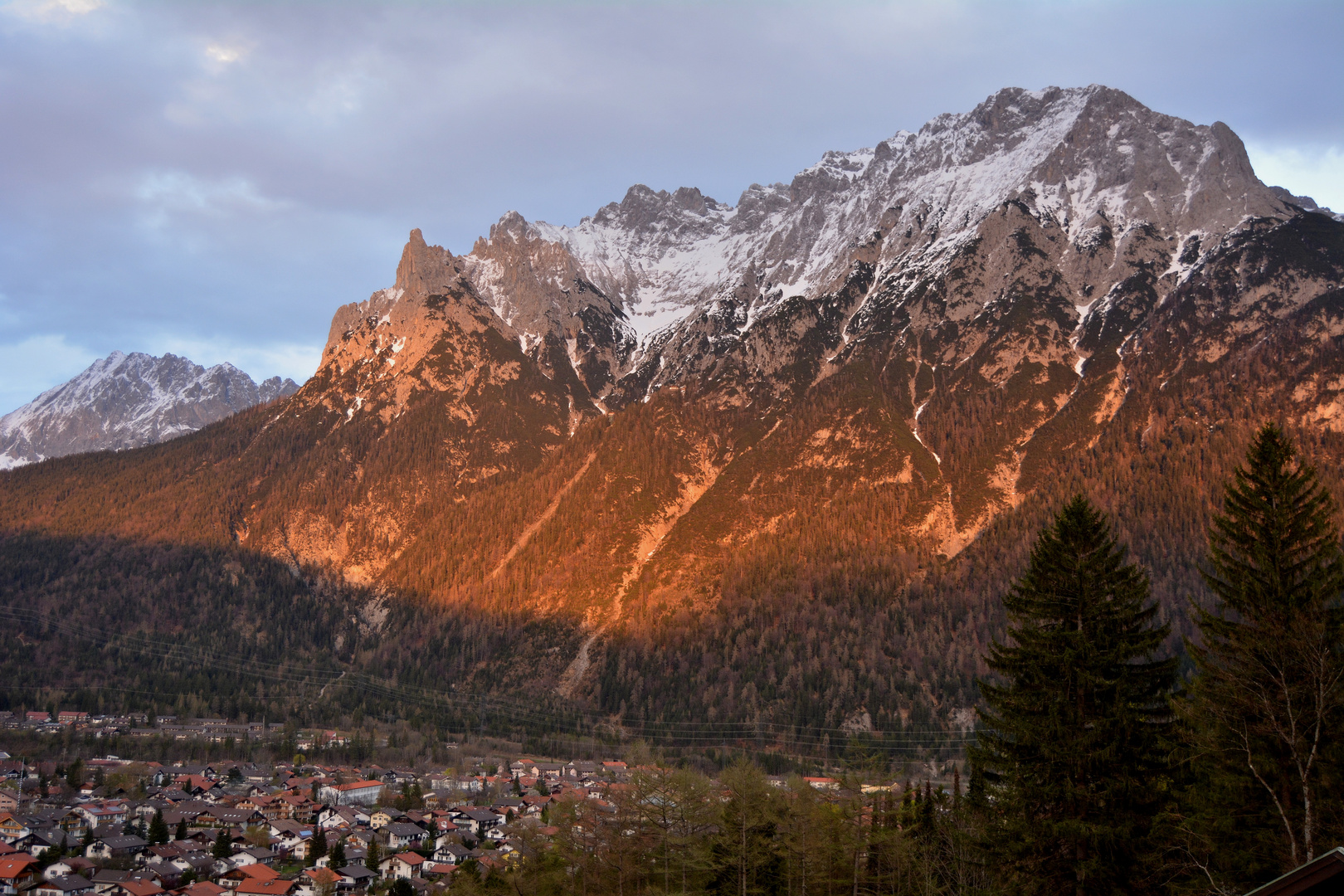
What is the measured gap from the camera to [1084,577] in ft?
107

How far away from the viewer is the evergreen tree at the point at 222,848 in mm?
83250

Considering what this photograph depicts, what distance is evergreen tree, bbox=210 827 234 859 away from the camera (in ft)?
273

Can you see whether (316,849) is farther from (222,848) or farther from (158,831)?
(158,831)

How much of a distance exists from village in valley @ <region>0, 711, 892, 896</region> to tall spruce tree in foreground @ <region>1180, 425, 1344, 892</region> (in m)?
24.9

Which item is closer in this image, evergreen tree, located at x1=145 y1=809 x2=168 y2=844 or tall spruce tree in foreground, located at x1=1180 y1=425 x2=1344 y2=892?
tall spruce tree in foreground, located at x1=1180 y1=425 x2=1344 y2=892

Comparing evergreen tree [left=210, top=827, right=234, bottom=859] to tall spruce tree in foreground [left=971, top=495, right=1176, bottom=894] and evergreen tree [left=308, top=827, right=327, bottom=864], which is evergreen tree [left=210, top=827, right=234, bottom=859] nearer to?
evergreen tree [left=308, top=827, right=327, bottom=864]

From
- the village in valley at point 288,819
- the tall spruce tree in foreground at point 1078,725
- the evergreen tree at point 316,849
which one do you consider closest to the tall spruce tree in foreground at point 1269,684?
the tall spruce tree in foreground at point 1078,725

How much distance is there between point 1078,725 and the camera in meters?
31.0

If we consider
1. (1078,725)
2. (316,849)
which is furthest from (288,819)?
(1078,725)

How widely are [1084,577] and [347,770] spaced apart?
11972 centimetres

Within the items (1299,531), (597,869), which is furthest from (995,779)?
(597,869)

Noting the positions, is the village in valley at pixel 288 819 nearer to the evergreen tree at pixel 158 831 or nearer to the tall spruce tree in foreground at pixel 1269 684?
the evergreen tree at pixel 158 831

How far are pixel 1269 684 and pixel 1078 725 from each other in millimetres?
6311

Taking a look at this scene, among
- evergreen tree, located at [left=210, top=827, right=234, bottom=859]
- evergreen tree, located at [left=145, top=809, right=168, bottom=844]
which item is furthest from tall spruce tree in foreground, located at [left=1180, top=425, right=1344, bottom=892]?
evergreen tree, located at [left=145, top=809, right=168, bottom=844]
